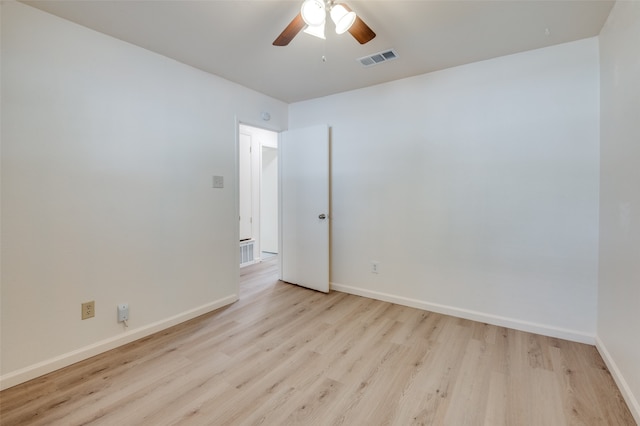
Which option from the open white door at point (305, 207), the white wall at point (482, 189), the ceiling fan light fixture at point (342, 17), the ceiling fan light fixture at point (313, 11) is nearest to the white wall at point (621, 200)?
the white wall at point (482, 189)

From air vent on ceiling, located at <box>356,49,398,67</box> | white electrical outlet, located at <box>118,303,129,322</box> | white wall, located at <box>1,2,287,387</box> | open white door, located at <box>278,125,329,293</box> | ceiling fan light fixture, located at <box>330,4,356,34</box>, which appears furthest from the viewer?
open white door, located at <box>278,125,329,293</box>

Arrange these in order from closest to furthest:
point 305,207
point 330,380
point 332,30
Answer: point 330,380 < point 332,30 < point 305,207

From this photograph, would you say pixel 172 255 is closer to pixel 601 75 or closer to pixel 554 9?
pixel 554 9

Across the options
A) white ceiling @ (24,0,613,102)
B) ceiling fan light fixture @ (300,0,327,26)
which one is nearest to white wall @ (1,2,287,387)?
white ceiling @ (24,0,613,102)

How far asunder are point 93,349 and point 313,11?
2756 millimetres

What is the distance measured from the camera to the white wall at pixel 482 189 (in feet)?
7.50

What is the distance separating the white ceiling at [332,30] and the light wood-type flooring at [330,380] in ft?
7.91

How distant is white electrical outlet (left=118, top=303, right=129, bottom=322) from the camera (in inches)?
89.6

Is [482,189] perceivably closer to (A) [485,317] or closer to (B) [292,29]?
(A) [485,317]

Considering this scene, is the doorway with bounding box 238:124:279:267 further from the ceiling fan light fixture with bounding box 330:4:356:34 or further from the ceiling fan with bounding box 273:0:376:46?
the ceiling fan light fixture with bounding box 330:4:356:34

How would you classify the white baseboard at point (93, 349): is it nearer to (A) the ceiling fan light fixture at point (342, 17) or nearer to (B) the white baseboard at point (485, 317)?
(B) the white baseboard at point (485, 317)

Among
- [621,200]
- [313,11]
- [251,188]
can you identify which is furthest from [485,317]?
[251,188]

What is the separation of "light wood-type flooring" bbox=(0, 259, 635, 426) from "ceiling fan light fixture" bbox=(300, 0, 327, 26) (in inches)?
86.2

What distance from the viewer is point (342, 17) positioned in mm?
1655
